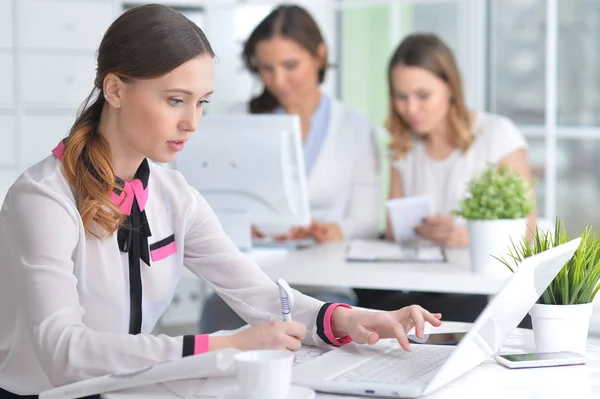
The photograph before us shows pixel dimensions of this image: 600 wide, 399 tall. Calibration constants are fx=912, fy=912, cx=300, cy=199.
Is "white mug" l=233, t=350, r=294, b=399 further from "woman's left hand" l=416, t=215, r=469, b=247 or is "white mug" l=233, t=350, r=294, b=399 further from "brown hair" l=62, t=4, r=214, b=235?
"woman's left hand" l=416, t=215, r=469, b=247

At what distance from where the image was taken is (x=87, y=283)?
1.57 m

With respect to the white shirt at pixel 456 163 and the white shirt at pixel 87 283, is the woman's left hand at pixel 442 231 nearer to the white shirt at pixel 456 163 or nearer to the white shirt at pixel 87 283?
the white shirt at pixel 456 163

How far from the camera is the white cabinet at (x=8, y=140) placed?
386 centimetres

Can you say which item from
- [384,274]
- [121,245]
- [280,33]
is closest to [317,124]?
[280,33]

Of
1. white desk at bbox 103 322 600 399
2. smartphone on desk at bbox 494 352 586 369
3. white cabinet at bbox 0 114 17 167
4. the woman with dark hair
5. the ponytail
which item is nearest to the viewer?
white desk at bbox 103 322 600 399

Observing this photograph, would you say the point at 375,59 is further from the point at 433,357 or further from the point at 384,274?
Answer: the point at 433,357

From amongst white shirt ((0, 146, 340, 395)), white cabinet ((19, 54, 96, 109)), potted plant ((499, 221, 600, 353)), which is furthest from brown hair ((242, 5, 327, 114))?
potted plant ((499, 221, 600, 353))

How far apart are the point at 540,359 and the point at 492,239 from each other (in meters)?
0.89

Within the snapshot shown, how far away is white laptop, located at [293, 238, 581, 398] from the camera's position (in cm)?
127

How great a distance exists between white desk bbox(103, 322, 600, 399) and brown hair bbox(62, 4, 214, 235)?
1.16ft

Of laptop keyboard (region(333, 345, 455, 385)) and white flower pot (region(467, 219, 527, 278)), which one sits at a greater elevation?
white flower pot (region(467, 219, 527, 278))

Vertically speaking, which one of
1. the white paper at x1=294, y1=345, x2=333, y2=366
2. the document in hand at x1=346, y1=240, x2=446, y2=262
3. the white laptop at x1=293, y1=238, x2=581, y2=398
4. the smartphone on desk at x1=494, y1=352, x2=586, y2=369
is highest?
the white laptop at x1=293, y1=238, x2=581, y2=398

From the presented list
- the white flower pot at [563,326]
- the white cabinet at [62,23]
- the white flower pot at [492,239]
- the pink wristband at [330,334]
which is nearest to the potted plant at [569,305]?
the white flower pot at [563,326]

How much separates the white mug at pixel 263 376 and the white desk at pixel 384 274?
119cm
